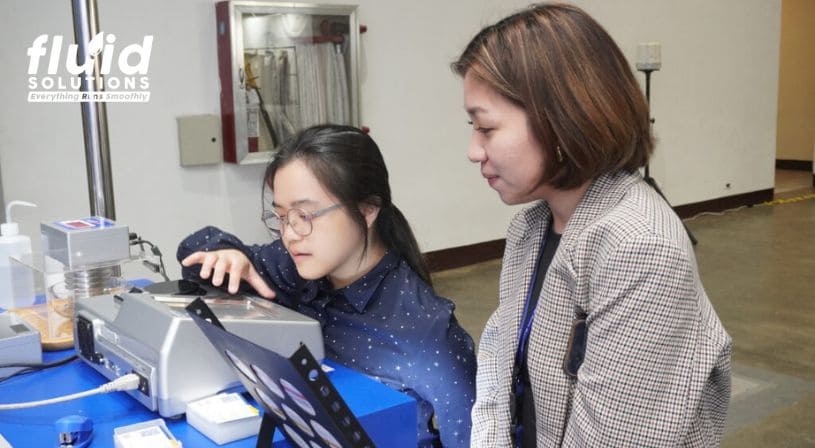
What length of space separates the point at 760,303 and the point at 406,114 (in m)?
2.01

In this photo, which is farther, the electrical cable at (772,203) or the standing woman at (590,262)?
the electrical cable at (772,203)

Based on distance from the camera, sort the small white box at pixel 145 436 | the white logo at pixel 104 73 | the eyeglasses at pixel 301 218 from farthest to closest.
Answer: the white logo at pixel 104 73 → the eyeglasses at pixel 301 218 → the small white box at pixel 145 436

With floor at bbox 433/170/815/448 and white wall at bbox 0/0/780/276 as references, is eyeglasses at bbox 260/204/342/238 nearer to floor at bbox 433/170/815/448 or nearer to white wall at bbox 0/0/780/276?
floor at bbox 433/170/815/448

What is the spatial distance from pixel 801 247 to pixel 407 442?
4770 mm

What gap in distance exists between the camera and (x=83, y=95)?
181cm

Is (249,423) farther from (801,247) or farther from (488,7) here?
(801,247)

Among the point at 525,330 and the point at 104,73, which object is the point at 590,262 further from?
the point at 104,73

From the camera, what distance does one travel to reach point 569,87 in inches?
39.1

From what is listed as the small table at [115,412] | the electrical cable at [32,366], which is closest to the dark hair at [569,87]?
the small table at [115,412]

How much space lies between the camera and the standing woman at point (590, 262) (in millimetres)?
938

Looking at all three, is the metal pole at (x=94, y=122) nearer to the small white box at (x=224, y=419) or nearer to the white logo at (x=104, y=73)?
the small white box at (x=224, y=419)

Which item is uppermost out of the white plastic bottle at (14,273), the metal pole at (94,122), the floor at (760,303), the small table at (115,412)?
the metal pole at (94,122)

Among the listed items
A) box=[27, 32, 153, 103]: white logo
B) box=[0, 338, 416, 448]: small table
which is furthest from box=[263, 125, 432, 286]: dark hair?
box=[27, 32, 153, 103]: white logo

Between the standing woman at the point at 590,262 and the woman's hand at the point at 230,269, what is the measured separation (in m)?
0.57
